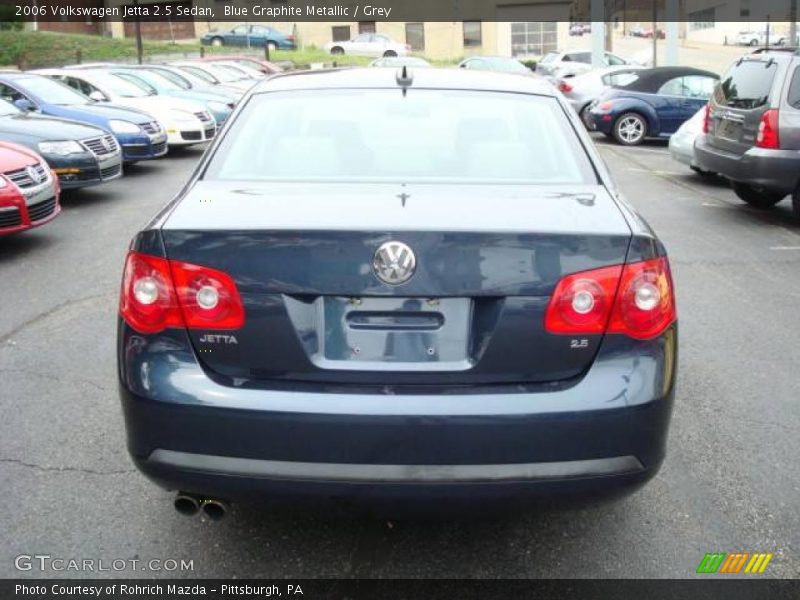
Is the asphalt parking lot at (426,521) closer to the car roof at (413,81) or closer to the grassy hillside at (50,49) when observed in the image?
the car roof at (413,81)

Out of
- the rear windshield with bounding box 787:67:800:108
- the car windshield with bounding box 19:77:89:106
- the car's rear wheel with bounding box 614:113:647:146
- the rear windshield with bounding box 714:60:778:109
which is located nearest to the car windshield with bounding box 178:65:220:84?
the car windshield with bounding box 19:77:89:106

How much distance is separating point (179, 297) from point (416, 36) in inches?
2161

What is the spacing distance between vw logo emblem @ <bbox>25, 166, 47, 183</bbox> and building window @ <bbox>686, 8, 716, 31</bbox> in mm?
74332

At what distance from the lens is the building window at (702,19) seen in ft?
240

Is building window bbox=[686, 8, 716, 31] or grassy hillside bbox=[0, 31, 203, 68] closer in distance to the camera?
grassy hillside bbox=[0, 31, 203, 68]

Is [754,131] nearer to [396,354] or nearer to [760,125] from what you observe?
[760,125]

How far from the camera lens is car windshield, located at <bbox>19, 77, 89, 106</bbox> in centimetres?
1222

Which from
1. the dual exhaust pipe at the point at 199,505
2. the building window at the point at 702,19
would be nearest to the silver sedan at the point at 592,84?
the dual exhaust pipe at the point at 199,505

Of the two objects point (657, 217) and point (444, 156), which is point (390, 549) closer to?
point (444, 156)

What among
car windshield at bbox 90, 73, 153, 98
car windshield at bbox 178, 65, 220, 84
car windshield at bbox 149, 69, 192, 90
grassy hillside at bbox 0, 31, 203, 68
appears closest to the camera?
car windshield at bbox 90, 73, 153, 98

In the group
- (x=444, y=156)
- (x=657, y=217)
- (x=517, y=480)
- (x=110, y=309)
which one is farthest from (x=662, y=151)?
(x=517, y=480)

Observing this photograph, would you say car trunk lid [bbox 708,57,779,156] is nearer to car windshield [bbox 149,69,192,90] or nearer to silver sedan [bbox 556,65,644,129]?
silver sedan [bbox 556,65,644,129]

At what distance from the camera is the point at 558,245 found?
2.58m

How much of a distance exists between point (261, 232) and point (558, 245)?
0.89 m
